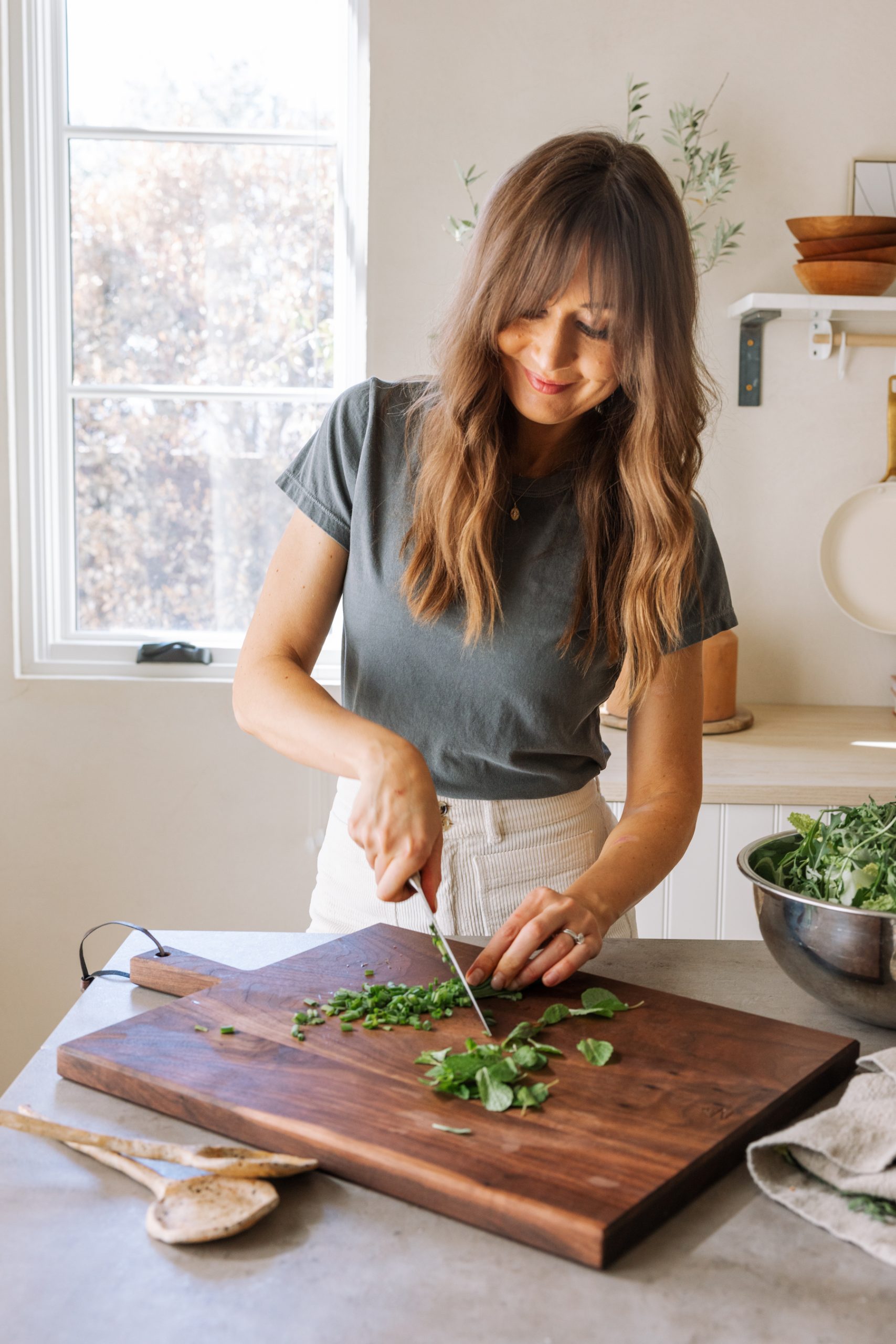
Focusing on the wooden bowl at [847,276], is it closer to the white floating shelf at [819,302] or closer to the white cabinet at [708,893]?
the white floating shelf at [819,302]

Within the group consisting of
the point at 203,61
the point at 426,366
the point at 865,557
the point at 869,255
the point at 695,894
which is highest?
the point at 203,61

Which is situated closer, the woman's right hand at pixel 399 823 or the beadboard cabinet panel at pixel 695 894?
the woman's right hand at pixel 399 823

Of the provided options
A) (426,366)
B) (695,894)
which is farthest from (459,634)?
(426,366)

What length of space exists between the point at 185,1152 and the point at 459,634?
0.70 metres

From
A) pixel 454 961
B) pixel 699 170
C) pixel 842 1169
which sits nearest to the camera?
pixel 842 1169

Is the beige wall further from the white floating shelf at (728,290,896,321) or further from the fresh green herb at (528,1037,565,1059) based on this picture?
the fresh green herb at (528,1037,565,1059)

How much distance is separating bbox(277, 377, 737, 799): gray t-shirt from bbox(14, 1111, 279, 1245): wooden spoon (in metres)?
0.65

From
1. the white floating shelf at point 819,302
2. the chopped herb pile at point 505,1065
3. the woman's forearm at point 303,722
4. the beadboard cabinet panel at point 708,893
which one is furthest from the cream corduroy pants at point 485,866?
the white floating shelf at point 819,302

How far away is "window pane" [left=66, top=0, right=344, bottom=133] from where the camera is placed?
102 inches

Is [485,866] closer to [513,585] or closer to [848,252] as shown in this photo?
[513,585]

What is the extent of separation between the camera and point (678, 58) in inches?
101

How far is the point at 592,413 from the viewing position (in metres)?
1.45

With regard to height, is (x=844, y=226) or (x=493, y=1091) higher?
(x=844, y=226)

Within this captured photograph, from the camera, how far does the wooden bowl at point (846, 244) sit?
2.47 meters
